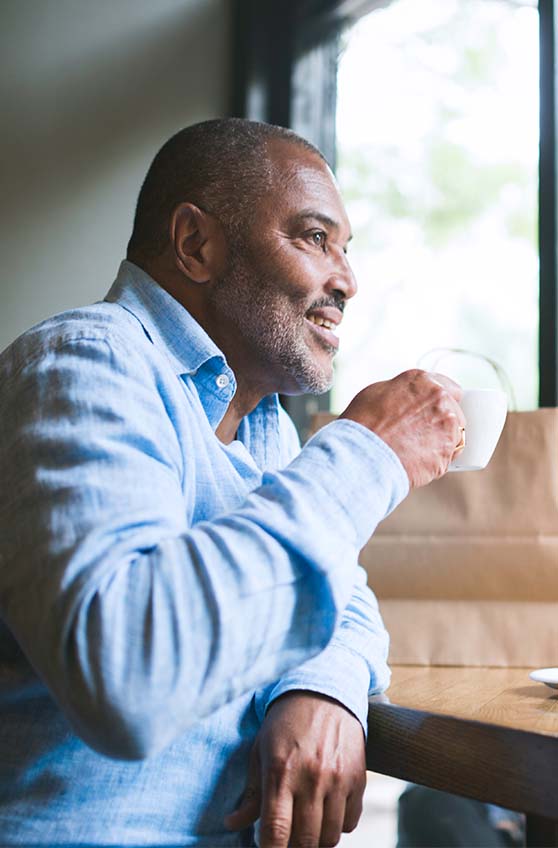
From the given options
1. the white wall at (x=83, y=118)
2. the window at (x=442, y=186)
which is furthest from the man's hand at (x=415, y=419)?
the white wall at (x=83, y=118)

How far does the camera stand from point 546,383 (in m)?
1.47

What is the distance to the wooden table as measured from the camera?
732 millimetres

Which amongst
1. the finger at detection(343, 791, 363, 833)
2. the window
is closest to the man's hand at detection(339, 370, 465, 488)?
the finger at detection(343, 791, 363, 833)

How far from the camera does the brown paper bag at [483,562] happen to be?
1.19 m

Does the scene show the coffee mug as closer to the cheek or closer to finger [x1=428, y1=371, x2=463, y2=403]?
finger [x1=428, y1=371, x2=463, y2=403]

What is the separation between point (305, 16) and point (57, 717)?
174cm

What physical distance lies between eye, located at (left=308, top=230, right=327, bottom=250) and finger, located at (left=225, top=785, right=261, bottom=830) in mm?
665

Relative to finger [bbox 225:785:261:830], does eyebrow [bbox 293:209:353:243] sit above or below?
above

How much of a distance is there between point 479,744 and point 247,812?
0.79 ft

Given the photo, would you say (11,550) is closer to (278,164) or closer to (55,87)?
(278,164)

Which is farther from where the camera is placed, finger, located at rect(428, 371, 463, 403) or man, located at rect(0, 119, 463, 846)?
finger, located at rect(428, 371, 463, 403)

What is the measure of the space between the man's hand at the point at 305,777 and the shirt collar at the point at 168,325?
38cm

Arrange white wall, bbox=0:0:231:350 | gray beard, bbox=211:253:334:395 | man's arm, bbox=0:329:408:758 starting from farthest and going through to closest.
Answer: white wall, bbox=0:0:231:350, gray beard, bbox=211:253:334:395, man's arm, bbox=0:329:408:758

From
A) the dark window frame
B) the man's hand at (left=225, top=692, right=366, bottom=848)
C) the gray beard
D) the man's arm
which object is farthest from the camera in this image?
the dark window frame
